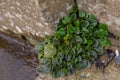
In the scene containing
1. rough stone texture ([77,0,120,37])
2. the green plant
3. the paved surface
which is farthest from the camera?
the paved surface

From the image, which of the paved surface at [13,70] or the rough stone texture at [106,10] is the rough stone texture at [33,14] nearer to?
the rough stone texture at [106,10]

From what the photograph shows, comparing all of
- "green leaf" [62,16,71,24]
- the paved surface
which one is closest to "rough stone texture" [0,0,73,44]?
"green leaf" [62,16,71,24]

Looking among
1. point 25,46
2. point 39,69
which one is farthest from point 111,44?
point 25,46

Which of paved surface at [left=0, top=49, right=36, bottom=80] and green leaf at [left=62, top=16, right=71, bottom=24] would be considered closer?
green leaf at [left=62, top=16, right=71, bottom=24]

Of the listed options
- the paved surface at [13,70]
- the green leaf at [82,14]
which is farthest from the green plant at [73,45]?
the paved surface at [13,70]

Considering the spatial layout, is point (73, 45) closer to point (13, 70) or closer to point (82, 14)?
point (82, 14)

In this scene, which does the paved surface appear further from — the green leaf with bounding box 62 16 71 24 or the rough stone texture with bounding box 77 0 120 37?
the rough stone texture with bounding box 77 0 120 37

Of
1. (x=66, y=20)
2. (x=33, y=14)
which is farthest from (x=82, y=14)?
(x=33, y=14)
